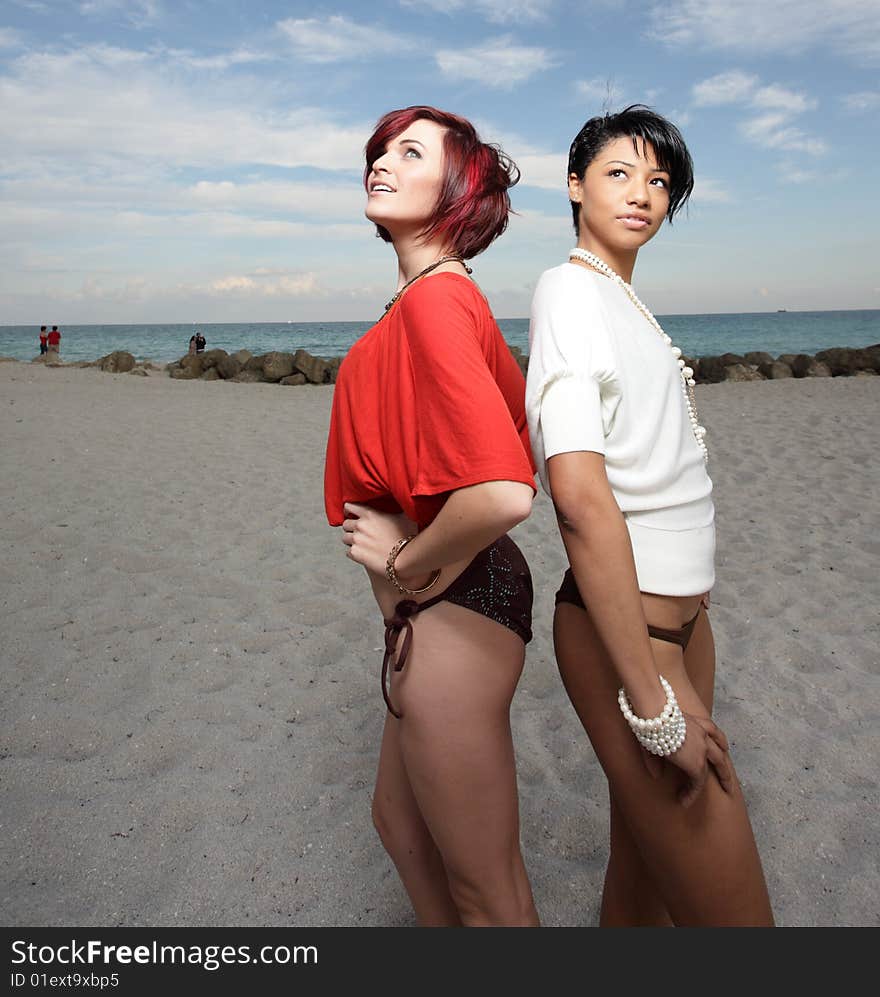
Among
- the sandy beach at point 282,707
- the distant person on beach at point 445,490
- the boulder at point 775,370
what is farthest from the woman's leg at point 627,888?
the boulder at point 775,370

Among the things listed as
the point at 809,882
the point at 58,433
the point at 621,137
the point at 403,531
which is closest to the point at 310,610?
the point at 809,882

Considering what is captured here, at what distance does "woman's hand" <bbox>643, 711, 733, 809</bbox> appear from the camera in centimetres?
125

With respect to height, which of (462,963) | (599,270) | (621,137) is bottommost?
(462,963)

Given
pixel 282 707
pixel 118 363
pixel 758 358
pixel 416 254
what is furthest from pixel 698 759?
pixel 118 363

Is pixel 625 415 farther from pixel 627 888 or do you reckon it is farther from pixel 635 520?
pixel 627 888

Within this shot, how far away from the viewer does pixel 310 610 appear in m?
4.45

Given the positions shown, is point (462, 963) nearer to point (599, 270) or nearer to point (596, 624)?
point (596, 624)

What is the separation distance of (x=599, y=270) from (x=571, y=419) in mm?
384

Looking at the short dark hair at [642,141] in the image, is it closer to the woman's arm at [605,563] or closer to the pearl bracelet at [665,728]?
the woman's arm at [605,563]

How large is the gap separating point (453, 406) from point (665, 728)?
23.1 inches

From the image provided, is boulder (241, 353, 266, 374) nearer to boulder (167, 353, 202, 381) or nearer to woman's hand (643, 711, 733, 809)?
boulder (167, 353, 202, 381)

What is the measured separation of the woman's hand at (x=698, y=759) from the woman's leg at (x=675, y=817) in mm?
20

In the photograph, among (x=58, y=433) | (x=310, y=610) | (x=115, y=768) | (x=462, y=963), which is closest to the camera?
(x=462, y=963)

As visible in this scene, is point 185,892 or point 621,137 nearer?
point 621,137
